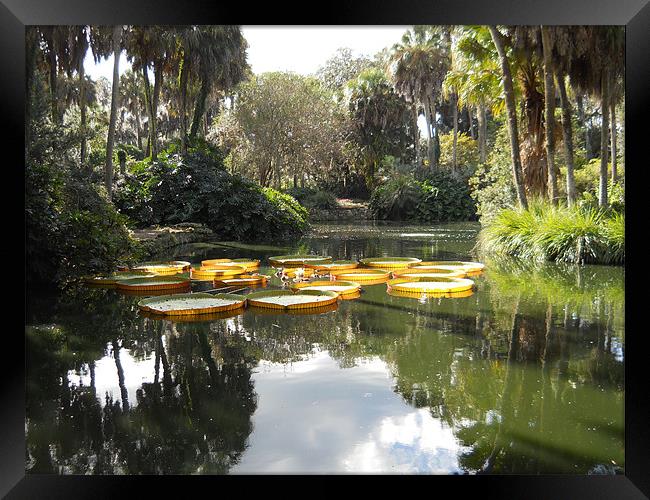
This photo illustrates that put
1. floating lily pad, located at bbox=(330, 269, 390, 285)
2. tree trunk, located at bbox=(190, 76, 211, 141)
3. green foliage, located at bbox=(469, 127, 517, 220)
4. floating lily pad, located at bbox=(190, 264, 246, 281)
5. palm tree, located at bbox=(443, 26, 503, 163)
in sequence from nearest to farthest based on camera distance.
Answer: floating lily pad, located at bbox=(330, 269, 390, 285)
floating lily pad, located at bbox=(190, 264, 246, 281)
palm tree, located at bbox=(443, 26, 503, 163)
green foliage, located at bbox=(469, 127, 517, 220)
tree trunk, located at bbox=(190, 76, 211, 141)

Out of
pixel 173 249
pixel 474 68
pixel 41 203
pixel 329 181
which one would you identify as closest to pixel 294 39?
pixel 329 181

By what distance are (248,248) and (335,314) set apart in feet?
28.5

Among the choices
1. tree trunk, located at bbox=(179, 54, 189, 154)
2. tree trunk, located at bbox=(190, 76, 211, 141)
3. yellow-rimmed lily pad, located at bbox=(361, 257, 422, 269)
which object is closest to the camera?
yellow-rimmed lily pad, located at bbox=(361, 257, 422, 269)

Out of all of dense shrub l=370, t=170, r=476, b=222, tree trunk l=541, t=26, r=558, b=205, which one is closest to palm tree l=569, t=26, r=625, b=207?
tree trunk l=541, t=26, r=558, b=205

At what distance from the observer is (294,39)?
31.0 meters

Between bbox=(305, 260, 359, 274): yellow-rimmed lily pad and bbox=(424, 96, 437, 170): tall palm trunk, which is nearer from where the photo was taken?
bbox=(305, 260, 359, 274): yellow-rimmed lily pad

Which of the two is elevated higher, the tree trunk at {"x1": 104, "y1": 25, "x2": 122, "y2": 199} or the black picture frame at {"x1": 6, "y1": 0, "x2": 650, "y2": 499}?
the tree trunk at {"x1": 104, "y1": 25, "x2": 122, "y2": 199}

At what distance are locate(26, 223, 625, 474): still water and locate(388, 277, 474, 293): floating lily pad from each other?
0.60 m

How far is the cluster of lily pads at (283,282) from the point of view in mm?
6879

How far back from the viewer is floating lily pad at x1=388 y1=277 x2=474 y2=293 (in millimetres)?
7875

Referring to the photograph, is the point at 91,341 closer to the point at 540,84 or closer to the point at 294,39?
the point at 540,84

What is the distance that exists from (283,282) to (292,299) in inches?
73.2

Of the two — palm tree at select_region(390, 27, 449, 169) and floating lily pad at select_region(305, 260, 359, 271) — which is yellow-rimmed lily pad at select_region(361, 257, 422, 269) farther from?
palm tree at select_region(390, 27, 449, 169)
